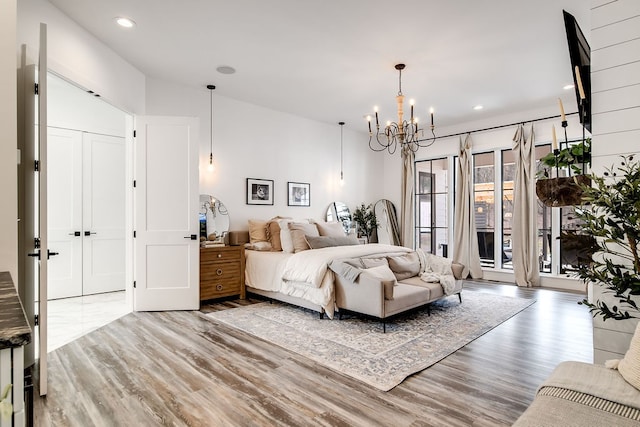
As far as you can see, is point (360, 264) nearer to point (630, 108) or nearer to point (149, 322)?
point (149, 322)

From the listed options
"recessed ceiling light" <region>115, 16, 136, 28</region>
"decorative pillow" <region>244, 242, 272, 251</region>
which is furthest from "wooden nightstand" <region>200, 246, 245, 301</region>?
"recessed ceiling light" <region>115, 16, 136, 28</region>

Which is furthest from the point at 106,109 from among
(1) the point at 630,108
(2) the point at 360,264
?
(1) the point at 630,108

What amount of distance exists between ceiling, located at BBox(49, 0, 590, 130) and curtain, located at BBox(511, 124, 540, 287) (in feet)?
2.75

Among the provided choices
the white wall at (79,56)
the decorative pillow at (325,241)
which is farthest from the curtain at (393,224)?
the white wall at (79,56)

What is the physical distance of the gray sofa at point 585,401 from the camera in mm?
1201

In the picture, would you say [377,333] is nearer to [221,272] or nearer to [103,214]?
[221,272]

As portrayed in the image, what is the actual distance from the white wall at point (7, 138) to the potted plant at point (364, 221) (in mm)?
6005

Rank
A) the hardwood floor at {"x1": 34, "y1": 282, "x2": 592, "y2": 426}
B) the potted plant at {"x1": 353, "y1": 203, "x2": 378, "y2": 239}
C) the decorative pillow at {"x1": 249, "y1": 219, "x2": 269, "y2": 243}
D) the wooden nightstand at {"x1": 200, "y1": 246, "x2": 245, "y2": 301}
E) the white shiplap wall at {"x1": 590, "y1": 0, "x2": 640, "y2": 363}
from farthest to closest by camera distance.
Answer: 1. the potted plant at {"x1": 353, "y1": 203, "x2": 378, "y2": 239}
2. the decorative pillow at {"x1": 249, "y1": 219, "x2": 269, "y2": 243}
3. the wooden nightstand at {"x1": 200, "y1": 246, "x2": 245, "y2": 301}
4. the hardwood floor at {"x1": 34, "y1": 282, "x2": 592, "y2": 426}
5. the white shiplap wall at {"x1": 590, "y1": 0, "x2": 640, "y2": 363}

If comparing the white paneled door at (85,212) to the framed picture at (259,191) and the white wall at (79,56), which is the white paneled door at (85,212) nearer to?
the white wall at (79,56)

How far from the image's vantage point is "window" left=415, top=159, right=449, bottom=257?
23.4 ft

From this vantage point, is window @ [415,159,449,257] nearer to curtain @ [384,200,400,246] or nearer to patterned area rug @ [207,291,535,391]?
curtain @ [384,200,400,246]

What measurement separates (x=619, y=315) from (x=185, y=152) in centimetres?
432

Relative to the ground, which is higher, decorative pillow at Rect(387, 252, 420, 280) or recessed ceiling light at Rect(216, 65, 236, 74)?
recessed ceiling light at Rect(216, 65, 236, 74)

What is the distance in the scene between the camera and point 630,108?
70.6 inches
